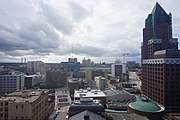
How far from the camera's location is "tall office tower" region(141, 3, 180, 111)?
6494 cm

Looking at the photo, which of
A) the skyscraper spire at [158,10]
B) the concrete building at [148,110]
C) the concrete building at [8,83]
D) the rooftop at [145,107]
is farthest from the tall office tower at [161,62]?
the concrete building at [8,83]

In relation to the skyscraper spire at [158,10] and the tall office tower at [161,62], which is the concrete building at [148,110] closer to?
the tall office tower at [161,62]

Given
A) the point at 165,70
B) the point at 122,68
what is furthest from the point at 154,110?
the point at 122,68

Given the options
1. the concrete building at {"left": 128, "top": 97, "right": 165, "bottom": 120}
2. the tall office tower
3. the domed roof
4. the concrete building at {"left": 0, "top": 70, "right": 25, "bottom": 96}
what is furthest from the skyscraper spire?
the concrete building at {"left": 0, "top": 70, "right": 25, "bottom": 96}

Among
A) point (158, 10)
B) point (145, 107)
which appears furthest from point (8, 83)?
point (158, 10)

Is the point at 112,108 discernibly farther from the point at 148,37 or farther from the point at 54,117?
the point at 148,37

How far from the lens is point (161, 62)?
6669 centimetres

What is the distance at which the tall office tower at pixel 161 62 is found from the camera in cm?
6494

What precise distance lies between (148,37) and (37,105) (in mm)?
63272

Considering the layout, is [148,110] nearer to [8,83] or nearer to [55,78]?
[8,83]

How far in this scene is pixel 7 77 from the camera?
115 meters

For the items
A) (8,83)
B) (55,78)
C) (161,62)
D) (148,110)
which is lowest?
(148,110)

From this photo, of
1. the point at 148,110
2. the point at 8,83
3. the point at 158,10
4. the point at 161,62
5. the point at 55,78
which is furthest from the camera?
the point at 55,78

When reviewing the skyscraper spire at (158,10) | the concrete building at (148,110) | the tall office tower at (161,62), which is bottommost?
the concrete building at (148,110)
